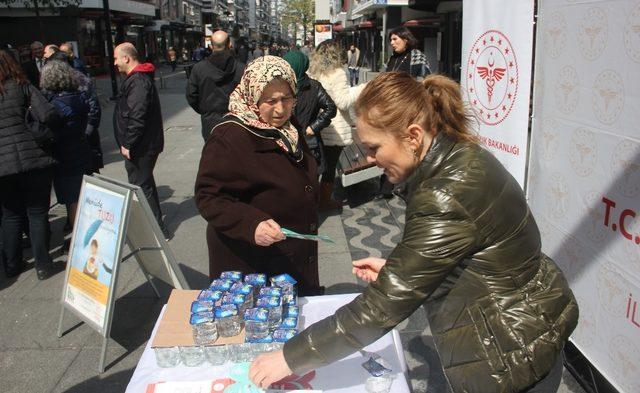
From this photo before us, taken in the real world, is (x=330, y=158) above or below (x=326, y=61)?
below

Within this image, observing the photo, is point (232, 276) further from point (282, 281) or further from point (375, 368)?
point (375, 368)

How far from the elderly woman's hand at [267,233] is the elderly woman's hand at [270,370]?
0.74m

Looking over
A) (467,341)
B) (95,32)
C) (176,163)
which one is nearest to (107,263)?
(467,341)

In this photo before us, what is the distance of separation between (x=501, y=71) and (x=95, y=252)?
2901 millimetres

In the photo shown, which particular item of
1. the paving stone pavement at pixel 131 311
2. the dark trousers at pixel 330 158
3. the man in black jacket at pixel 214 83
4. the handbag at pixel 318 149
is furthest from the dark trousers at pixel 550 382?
the man in black jacket at pixel 214 83

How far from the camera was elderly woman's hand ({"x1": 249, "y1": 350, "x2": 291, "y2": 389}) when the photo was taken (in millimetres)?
1605

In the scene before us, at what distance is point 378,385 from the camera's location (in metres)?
1.86

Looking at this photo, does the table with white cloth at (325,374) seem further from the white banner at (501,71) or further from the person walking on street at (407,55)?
the person walking on street at (407,55)

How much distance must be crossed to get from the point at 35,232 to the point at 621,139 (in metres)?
4.40

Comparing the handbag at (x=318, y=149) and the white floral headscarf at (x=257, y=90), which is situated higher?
the white floral headscarf at (x=257, y=90)

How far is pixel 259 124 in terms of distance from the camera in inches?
98.3

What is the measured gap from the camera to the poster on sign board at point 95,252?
125 inches

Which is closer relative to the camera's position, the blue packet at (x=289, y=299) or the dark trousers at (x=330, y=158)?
the blue packet at (x=289, y=299)

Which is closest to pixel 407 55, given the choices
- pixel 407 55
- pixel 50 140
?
pixel 407 55
